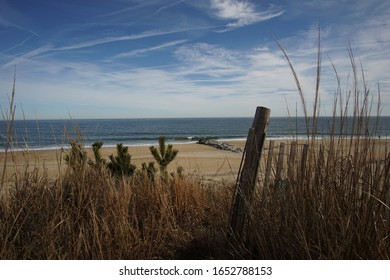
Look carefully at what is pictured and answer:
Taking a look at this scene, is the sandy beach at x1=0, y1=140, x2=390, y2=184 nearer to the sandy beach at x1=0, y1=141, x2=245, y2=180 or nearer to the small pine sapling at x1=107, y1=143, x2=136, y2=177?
the sandy beach at x1=0, y1=141, x2=245, y2=180

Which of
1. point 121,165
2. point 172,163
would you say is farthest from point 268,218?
point 172,163

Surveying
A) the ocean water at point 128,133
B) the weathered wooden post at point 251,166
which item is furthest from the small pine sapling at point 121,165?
the weathered wooden post at point 251,166

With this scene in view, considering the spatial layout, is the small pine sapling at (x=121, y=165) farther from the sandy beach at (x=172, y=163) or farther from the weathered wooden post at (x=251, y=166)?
the weathered wooden post at (x=251, y=166)

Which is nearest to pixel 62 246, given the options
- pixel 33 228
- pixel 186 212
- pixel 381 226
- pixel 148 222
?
pixel 33 228

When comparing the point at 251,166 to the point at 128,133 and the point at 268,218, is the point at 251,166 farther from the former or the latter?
the point at 128,133

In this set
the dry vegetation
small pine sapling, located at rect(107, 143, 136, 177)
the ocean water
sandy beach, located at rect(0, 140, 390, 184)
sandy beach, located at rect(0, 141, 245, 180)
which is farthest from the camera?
small pine sapling, located at rect(107, 143, 136, 177)

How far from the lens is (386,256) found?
1.67 m

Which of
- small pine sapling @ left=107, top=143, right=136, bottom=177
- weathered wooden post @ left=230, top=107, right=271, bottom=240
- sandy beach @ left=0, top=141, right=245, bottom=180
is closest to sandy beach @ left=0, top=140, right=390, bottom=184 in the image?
sandy beach @ left=0, top=141, right=245, bottom=180

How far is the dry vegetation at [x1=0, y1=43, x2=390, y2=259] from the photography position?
172cm

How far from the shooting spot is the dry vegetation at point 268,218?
1722 millimetres

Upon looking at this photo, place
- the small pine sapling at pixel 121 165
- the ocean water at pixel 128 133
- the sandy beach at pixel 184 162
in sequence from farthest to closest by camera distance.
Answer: the small pine sapling at pixel 121 165 → the sandy beach at pixel 184 162 → the ocean water at pixel 128 133

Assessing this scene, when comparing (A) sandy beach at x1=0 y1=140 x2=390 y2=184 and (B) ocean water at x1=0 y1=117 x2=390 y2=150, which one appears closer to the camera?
(B) ocean water at x1=0 y1=117 x2=390 y2=150

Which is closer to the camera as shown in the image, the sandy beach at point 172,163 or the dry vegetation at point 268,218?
the dry vegetation at point 268,218

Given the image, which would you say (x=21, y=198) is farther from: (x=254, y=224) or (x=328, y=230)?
(x=328, y=230)
